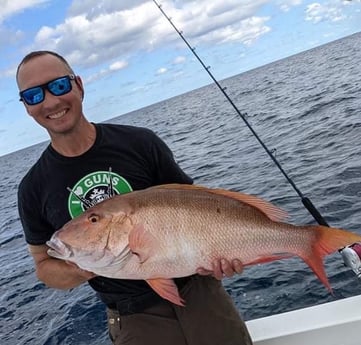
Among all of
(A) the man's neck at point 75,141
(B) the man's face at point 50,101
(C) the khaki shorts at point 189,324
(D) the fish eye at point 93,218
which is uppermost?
(B) the man's face at point 50,101

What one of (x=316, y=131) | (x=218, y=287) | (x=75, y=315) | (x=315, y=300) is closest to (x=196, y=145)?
(x=316, y=131)

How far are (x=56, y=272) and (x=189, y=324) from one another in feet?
2.67

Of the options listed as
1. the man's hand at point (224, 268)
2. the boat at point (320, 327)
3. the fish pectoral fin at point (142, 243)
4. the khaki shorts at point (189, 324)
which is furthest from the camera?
the boat at point (320, 327)

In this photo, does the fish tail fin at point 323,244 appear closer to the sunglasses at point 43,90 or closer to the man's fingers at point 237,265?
the man's fingers at point 237,265

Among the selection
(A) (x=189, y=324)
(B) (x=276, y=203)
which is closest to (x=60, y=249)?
(A) (x=189, y=324)

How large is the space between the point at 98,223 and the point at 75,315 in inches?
224

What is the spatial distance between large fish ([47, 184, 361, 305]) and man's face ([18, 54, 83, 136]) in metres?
0.67

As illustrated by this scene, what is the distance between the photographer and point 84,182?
109 inches

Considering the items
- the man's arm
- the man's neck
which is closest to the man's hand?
the man's arm

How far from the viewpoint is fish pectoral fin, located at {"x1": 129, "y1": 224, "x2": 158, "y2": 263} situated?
2201 millimetres

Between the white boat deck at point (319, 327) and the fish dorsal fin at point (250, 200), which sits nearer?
the fish dorsal fin at point (250, 200)

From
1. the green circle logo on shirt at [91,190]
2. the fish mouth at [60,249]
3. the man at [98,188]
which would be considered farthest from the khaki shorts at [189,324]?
the fish mouth at [60,249]

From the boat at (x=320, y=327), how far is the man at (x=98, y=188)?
0.47 metres

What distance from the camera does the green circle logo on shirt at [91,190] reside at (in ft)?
9.04
